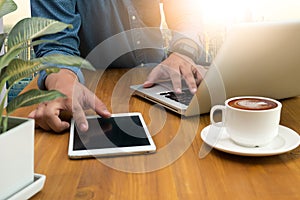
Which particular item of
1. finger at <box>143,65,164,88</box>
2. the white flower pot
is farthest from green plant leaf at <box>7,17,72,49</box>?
finger at <box>143,65,164,88</box>

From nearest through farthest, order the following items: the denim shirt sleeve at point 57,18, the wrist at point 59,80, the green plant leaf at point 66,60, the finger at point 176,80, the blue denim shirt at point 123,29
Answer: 1. the green plant leaf at point 66,60
2. the wrist at point 59,80
3. the finger at point 176,80
4. the denim shirt sleeve at point 57,18
5. the blue denim shirt at point 123,29

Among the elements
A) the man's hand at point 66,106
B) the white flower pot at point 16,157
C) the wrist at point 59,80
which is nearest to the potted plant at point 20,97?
the white flower pot at point 16,157

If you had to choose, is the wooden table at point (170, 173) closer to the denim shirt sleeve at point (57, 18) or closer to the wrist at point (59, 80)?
the wrist at point (59, 80)

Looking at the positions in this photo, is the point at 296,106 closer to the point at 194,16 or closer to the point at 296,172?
the point at 296,172

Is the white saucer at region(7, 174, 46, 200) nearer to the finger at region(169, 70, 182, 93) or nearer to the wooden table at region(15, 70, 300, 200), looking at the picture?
the wooden table at region(15, 70, 300, 200)

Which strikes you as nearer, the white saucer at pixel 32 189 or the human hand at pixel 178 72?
the white saucer at pixel 32 189

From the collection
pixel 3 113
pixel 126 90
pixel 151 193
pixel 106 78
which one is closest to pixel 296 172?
pixel 151 193

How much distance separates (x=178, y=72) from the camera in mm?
1210

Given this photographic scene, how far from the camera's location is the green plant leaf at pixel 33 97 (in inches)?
24.2

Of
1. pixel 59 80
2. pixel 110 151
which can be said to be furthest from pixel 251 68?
pixel 59 80

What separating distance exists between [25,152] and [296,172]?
1.52ft

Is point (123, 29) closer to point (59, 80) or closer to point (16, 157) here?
point (59, 80)

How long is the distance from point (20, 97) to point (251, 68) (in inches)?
20.5

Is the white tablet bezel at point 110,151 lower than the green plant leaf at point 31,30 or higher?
lower
